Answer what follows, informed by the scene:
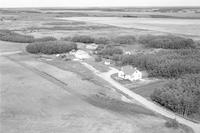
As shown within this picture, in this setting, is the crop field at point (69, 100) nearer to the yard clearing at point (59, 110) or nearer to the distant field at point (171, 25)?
the yard clearing at point (59, 110)

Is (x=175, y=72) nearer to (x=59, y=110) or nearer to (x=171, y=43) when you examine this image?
(x=59, y=110)

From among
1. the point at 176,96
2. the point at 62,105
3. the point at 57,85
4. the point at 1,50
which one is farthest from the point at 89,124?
the point at 1,50

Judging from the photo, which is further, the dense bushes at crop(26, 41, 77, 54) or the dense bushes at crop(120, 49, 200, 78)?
the dense bushes at crop(26, 41, 77, 54)

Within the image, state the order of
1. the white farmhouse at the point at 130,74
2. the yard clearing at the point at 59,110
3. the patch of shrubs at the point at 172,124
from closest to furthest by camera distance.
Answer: the yard clearing at the point at 59,110 → the patch of shrubs at the point at 172,124 → the white farmhouse at the point at 130,74

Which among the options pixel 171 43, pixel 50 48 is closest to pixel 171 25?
pixel 171 43

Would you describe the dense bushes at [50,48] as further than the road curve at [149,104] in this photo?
Yes

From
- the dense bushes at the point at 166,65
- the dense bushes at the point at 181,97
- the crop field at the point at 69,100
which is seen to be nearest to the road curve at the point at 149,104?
the crop field at the point at 69,100

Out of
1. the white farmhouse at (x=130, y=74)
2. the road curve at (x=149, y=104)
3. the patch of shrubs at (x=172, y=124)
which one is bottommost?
the road curve at (x=149, y=104)

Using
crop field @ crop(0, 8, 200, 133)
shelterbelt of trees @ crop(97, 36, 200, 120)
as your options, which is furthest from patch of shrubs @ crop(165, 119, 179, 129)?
shelterbelt of trees @ crop(97, 36, 200, 120)

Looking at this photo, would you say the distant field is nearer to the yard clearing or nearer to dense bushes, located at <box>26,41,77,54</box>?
dense bushes, located at <box>26,41,77,54</box>

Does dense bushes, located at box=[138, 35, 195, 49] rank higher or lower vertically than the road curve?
higher
